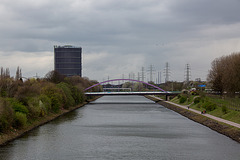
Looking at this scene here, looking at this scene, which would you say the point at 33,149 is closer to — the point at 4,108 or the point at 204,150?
→ the point at 4,108

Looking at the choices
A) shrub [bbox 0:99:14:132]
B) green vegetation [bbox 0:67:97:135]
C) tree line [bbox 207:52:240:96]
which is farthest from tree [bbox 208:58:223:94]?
shrub [bbox 0:99:14:132]

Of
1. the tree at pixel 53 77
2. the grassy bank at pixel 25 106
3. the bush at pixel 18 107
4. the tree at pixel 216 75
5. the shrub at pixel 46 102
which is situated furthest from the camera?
the tree at pixel 53 77

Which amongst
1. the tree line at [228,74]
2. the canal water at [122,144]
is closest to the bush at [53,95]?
the canal water at [122,144]

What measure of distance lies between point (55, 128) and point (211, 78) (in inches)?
1931

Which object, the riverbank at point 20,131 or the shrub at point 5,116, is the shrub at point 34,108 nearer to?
the riverbank at point 20,131

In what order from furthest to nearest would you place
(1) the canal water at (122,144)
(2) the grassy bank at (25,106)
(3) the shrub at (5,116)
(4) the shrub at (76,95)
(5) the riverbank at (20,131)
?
(4) the shrub at (76,95) → (2) the grassy bank at (25,106) → (3) the shrub at (5,116) → (5) the riverbank at (20,131) → (1) the canal water at (122,144)

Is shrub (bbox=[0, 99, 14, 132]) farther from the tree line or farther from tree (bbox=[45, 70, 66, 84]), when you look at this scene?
tree (bbox=[45, 70, 66, 84])

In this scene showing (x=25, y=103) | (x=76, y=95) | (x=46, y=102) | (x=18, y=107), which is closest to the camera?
(x=18, y=107)

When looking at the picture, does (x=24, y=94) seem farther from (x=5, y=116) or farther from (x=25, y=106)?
(x=5, y=116)

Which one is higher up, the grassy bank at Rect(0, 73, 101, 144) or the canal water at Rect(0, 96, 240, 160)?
the grassy bank at Rect(0, 73, 101, 144)

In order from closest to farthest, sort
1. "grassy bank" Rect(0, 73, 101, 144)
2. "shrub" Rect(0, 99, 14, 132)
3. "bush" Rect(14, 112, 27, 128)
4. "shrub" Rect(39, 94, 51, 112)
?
1. "shrub" Rect(0, 99, 14, 132)
2. "grassy bank" Rect(0, 73, 101, 144)
3. "bush" Rect(14, 112, 27, 128)
4. "shrub" Rect(39, 94, 51, 112)

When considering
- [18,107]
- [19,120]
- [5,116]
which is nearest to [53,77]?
[18,107]

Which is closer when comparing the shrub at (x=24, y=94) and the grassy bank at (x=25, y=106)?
the grassy bank at (x=25, y=106)

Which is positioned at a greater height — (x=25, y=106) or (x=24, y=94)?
(x=24, y=94)
